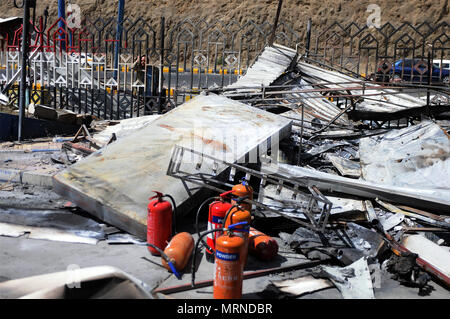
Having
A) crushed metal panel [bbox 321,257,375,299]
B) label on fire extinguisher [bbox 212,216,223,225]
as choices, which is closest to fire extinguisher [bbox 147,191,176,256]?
label on fire extinguisher [bbox 212,216,223,225]

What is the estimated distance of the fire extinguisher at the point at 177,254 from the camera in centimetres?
444

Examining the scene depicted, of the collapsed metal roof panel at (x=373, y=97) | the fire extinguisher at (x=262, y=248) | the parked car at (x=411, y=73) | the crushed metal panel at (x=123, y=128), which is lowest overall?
the fire extinguisher at (x=262, y=248)

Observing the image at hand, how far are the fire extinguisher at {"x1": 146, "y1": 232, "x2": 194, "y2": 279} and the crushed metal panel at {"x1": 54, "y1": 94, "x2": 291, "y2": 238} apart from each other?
0.66 meters

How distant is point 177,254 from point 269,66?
714 centimetres

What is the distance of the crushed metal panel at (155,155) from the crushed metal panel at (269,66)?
262 cm

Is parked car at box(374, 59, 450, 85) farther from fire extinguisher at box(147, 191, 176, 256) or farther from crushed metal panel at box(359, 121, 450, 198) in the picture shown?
fire extinguisher at box(147, 191, 176, 256)

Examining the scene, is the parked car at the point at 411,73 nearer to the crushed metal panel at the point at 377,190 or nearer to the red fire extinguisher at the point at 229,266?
the crushed metal panel at the point at 377,190

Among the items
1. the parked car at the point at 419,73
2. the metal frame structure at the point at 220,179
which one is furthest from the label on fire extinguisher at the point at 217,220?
the parked car at the point at 419,73

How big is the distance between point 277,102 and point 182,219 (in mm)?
4702

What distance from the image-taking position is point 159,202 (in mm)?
4902
